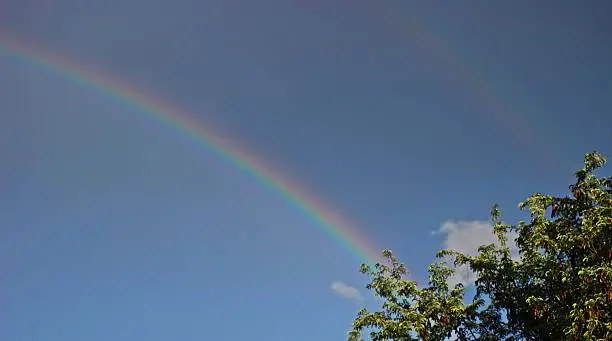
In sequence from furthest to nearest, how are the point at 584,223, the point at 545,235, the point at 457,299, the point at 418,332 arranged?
the point at 457,299 → the point at 418,332 → the point at 545,235 → the point at 584,223

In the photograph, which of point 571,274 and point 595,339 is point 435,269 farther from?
point 595,339

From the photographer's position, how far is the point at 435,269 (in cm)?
1984

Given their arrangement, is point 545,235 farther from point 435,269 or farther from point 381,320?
point 381,320

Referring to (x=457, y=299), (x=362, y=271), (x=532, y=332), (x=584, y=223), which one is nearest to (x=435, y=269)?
(x=457, y=299)

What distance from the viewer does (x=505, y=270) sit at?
18.4 meters

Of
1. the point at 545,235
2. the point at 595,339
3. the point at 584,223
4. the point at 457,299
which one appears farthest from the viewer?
the point at 457,299

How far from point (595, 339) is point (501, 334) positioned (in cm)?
505

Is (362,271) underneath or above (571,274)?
above

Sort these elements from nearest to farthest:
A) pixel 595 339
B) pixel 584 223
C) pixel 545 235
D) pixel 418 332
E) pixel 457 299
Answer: pixel 595 339
pixel 584 223
pixel 545 235
pixel 418 332
pixel 457 299

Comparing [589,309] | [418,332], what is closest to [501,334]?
[418,332]

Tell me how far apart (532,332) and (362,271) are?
19.1ft

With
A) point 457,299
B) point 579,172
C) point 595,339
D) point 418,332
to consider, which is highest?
point 579,172

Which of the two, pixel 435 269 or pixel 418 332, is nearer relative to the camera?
pixel 418 332

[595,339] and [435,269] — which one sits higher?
[435,269]
